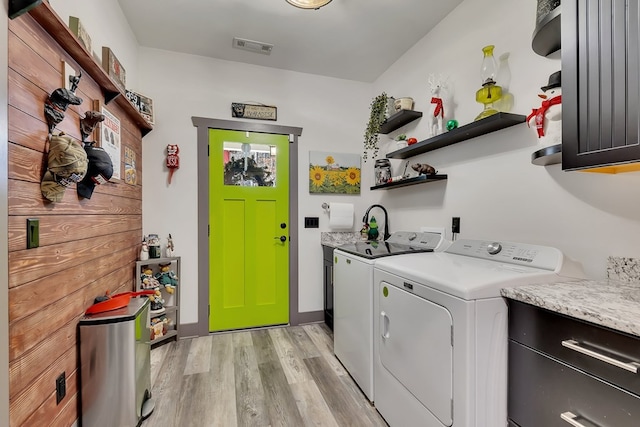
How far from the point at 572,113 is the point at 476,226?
3.28 feet

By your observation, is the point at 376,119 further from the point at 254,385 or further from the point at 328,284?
the point at 254,385

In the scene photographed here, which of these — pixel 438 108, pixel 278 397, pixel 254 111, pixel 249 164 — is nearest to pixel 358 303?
pixel 278 397

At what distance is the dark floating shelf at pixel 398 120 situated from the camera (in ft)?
8.24

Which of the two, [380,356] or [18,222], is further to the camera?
[380,356]

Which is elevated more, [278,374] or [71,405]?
[71,405]

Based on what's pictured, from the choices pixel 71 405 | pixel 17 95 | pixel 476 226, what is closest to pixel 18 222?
pixel 17 95

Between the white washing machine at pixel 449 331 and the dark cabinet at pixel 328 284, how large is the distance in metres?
1.20

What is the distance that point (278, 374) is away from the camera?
215cm

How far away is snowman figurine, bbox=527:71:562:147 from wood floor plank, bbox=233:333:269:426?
2.14 metres

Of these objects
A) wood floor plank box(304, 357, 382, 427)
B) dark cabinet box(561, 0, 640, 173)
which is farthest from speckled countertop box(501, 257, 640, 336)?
wood floor plank box(304, 357, 382, 427)

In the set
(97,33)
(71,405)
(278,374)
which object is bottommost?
(278,374)

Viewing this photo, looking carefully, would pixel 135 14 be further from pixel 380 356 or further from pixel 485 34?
pixel 380 356

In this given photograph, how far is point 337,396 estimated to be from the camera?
1.90m

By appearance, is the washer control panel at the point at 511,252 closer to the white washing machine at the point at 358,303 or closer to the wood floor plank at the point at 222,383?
the white washing machine at the point at 358,303
